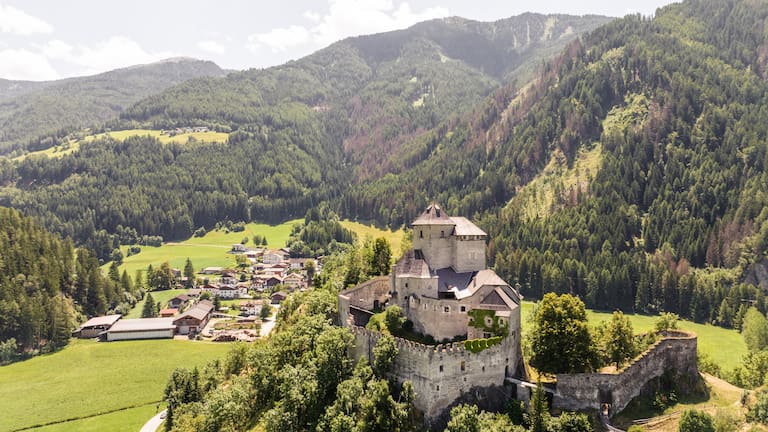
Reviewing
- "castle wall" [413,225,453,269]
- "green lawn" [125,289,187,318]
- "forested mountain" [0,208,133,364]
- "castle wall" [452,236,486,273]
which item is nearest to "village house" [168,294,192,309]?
"green lawn" [125,289,187,318]

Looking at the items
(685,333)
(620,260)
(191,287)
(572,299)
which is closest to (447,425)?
(572,299)

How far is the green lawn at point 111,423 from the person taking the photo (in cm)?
9206

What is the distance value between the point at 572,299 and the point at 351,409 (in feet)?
99.8

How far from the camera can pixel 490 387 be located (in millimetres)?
64250

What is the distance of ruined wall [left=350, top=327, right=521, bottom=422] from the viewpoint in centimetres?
6206

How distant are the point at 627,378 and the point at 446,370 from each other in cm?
2153

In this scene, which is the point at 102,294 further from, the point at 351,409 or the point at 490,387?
the point at 490,387

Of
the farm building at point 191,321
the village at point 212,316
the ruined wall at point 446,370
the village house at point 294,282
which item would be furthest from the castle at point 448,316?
the village house at point 294,282

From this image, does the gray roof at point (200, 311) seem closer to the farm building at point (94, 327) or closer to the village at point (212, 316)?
the village at point (212, 316)

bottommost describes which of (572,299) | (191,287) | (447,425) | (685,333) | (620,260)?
(191,287)

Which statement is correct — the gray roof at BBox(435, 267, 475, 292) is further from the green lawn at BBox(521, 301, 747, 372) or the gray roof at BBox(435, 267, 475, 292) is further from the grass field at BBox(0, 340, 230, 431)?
the grass field at BBox(0, 340, 230, 431)

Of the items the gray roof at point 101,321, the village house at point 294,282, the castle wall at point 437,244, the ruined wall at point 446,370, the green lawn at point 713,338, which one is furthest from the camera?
the village house at point 294,282

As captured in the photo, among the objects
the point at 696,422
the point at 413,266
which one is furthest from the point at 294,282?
the point at 696,422

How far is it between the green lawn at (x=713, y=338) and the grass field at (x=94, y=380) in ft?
250
